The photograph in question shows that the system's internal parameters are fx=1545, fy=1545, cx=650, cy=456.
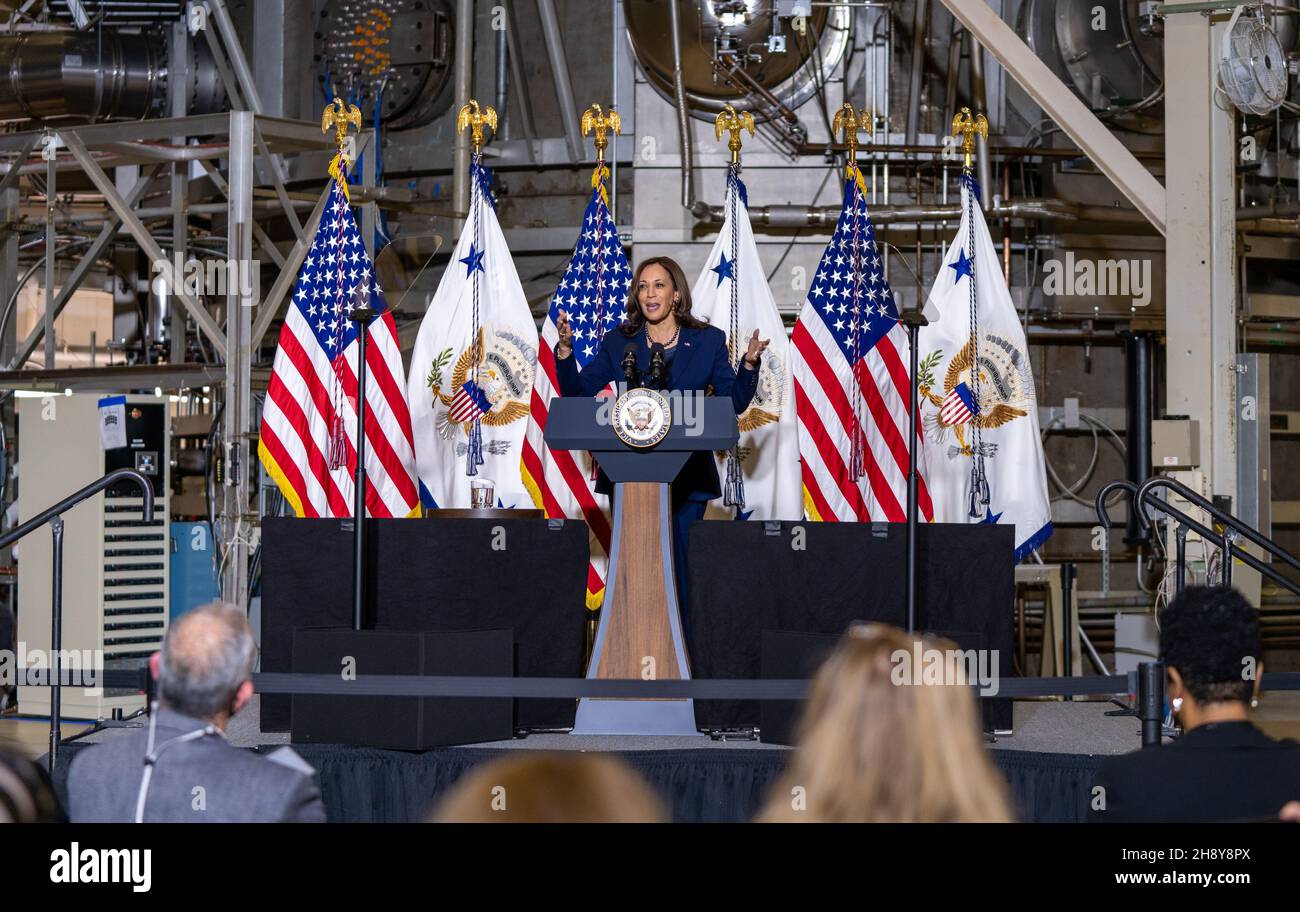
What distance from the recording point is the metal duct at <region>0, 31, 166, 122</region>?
1031 centimetres

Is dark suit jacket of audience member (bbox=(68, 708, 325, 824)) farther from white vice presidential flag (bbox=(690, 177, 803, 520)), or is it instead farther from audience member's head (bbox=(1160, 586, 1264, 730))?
white vice presidential flag (bbox=(690, 177, 803, 520))

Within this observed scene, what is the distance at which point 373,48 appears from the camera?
10367mm

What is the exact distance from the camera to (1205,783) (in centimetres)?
277

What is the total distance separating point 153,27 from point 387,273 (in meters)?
2.43

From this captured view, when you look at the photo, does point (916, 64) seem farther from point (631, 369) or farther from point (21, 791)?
point (21, 791)

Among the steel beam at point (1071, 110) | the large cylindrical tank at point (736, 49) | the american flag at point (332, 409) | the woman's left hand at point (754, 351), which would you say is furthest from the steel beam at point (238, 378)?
the steel beam at point (1071, 110)

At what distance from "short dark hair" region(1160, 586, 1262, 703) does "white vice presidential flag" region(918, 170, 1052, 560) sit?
14.1ft

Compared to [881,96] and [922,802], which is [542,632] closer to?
[922,802]

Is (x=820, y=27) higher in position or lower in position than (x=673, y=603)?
higher

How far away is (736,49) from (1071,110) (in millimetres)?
3023

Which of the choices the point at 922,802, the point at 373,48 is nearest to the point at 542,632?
the point at 922,802

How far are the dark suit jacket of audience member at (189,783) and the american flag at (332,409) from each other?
178 inches

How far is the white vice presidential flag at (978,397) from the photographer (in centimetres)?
745
